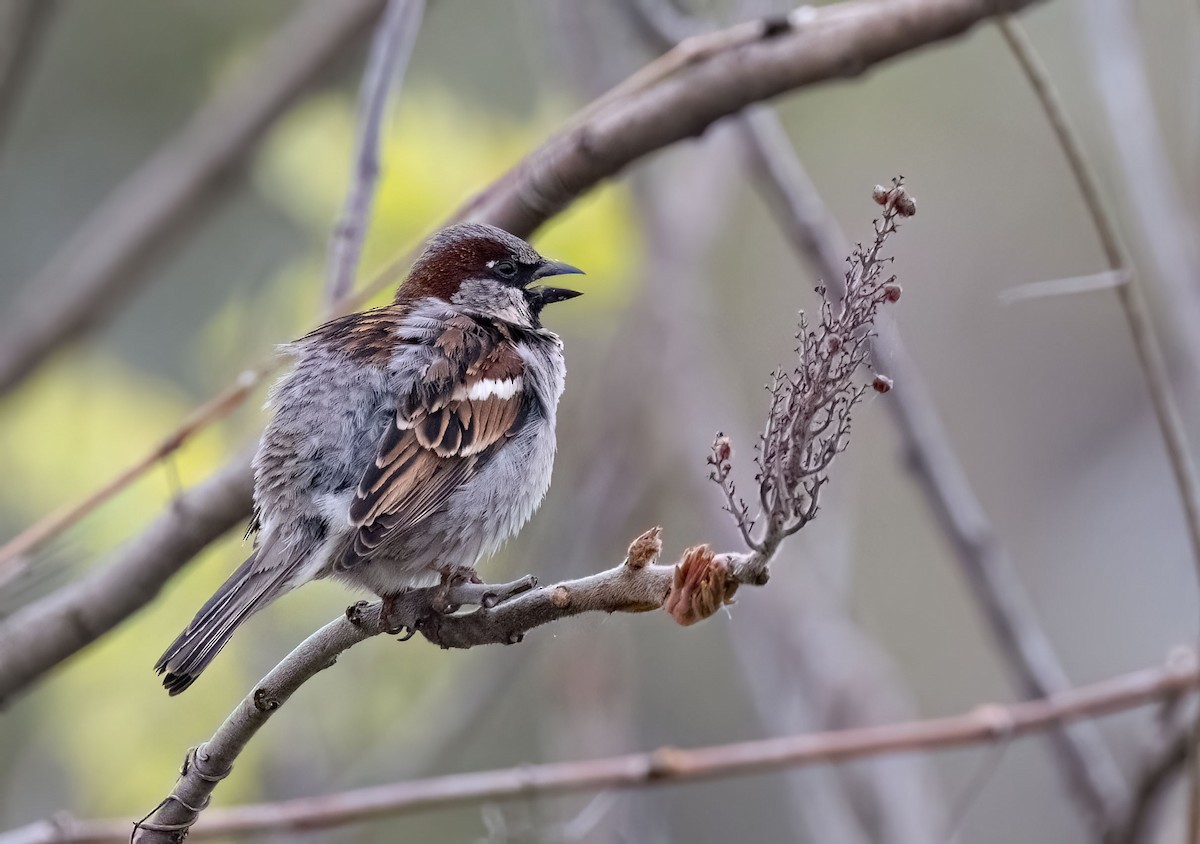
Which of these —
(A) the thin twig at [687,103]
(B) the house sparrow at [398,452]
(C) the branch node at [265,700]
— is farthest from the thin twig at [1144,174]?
(C) the branch node at [265,700]

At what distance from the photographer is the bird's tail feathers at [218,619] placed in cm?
250

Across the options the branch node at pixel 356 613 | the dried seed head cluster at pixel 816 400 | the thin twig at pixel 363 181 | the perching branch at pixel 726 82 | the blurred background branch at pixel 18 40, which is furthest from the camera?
the blurred background branch at pixel 18 40

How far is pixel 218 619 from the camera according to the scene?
9.31ft

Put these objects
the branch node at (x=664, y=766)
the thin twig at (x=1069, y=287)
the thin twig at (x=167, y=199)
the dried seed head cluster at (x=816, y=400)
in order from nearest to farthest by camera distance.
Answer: the dried seed head cluster at (x=816, y=400), the branch node at (x=664, y=766), the thin twig at (x=1069, y=287), the thin twig at (x=167, y=199)

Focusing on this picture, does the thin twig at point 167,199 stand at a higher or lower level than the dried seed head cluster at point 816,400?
higher

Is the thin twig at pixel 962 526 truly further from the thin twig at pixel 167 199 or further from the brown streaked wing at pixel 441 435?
the thin twig at pixel 167 199

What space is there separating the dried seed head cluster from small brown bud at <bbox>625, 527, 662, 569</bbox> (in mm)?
167

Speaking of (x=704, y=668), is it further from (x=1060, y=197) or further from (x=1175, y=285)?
(x=1175, y=285)

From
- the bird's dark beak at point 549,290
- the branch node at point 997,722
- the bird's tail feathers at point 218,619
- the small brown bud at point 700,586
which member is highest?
the bird's dark beak at point 549,290

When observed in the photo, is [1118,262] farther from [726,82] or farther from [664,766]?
[664,766]

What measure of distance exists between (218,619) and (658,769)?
105 centimetres

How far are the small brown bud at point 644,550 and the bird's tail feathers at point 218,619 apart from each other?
35.9 inches

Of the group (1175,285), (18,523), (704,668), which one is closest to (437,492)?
(1175,285)

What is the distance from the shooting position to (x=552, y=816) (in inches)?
203
